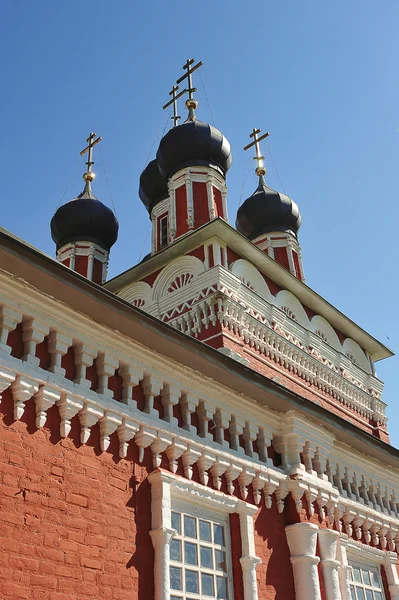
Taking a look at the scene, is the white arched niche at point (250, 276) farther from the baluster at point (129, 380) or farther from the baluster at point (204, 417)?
the baluster at point (129, 380)

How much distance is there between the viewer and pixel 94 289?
4.89m

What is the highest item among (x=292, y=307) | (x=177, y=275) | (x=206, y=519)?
(x=292, y=307)

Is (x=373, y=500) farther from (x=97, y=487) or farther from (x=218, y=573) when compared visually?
(x=97, y=487)

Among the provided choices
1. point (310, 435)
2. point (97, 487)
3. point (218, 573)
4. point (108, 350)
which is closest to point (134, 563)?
point (97, 487)

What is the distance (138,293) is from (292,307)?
2857 mm

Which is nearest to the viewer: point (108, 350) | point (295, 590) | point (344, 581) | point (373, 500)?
point (108, 350)

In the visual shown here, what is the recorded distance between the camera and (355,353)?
15.3m

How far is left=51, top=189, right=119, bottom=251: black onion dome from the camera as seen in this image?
16.5m

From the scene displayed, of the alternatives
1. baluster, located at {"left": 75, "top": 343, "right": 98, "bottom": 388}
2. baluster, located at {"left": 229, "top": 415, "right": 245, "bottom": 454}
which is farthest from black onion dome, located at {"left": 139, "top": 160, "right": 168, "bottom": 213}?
baluster, located at {"left": 75, "top": 343, "right": 98, "bottom": 388}

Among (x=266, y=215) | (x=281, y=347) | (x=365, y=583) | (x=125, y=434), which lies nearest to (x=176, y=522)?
(x=125, y=434)

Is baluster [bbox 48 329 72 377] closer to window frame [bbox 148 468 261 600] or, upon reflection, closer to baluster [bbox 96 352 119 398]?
baluster [bbox 96 352 119 398]

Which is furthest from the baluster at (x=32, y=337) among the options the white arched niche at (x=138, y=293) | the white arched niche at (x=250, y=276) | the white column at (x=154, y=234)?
the white column at (x=154, y=234)

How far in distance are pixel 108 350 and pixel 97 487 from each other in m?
0.95

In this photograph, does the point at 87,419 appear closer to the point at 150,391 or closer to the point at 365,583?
the point at 150,391
